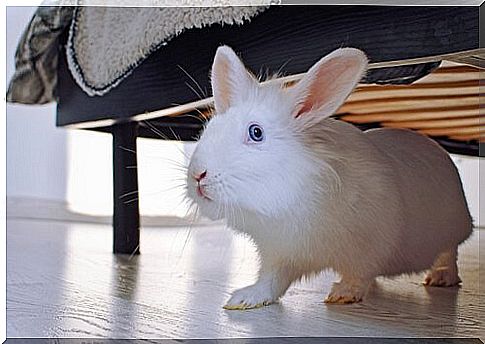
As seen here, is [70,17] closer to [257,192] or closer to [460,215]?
[257,192]

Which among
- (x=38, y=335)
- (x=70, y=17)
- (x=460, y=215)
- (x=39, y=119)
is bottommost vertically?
(x=38, y=335)

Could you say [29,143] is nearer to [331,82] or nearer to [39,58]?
[39,58]

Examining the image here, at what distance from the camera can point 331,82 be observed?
922mm

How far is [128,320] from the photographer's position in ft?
3.10

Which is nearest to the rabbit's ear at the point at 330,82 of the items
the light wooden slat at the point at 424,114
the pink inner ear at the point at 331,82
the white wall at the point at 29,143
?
the pink inner ear at the point at 331,82

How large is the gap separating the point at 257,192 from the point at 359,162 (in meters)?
0.13

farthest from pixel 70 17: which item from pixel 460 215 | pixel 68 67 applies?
pixel 460 215

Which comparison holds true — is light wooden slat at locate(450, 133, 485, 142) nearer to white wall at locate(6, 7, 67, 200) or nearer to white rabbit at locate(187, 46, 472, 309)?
white rabbit at locate(187, 46, 472, 309)

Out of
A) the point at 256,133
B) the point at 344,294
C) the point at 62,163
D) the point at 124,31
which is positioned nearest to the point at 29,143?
the point at 62,163

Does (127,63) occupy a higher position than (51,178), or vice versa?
(127,63)

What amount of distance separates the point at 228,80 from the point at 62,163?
254 mm

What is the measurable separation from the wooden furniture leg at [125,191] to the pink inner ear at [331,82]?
24 cm

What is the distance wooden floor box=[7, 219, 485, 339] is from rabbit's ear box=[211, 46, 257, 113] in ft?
0.49

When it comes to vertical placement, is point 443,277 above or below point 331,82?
below
